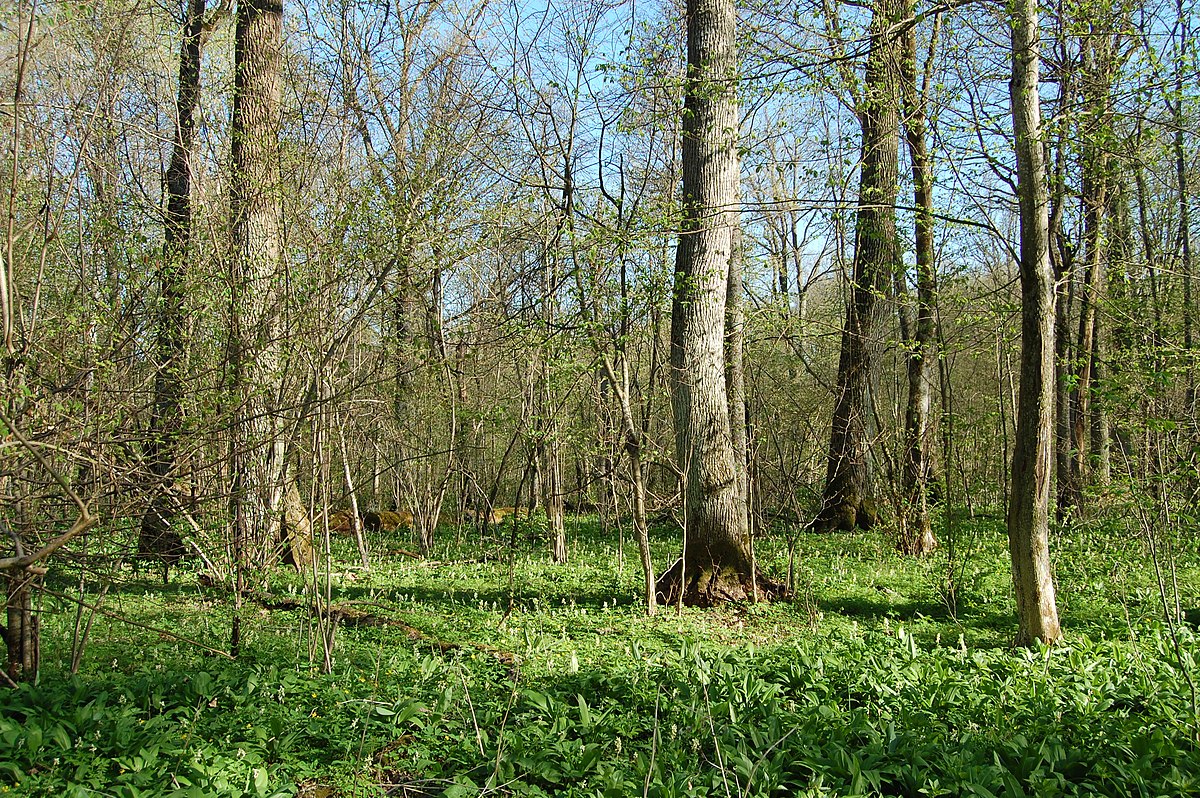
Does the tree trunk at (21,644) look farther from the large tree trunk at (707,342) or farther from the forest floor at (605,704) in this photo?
the large tree trunk at (707,342)

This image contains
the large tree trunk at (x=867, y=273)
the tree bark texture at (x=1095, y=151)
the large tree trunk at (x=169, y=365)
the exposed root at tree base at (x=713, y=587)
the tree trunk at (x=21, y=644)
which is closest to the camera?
the tree trunk at (x=21, y=644)

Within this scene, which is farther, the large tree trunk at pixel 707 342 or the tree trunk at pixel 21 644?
the large tree trunk at pixel 707 342

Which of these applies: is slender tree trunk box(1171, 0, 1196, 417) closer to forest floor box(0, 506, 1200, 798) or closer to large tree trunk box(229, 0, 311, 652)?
forest floor box(0, 506, 1200, 798)

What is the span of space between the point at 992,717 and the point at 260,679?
3.70 meters

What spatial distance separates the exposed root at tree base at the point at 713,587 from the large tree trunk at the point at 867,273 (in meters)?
1.47

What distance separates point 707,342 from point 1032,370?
2.79m

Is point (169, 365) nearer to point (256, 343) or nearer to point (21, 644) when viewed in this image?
point (256, 343)

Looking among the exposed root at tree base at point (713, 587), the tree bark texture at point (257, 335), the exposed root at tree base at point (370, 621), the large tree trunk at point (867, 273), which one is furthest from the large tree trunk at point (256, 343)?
the large tree trunk at point (867, 273)

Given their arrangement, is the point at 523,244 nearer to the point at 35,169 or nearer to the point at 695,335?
the point at 695,335

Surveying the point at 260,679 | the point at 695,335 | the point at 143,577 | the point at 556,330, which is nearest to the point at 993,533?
the point at 695,335

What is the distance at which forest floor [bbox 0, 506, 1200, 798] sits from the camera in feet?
10.7

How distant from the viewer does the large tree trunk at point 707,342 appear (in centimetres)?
696

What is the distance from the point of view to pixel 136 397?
4844 mm

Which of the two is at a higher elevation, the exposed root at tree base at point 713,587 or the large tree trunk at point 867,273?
the large tree trunk at point 867,273
